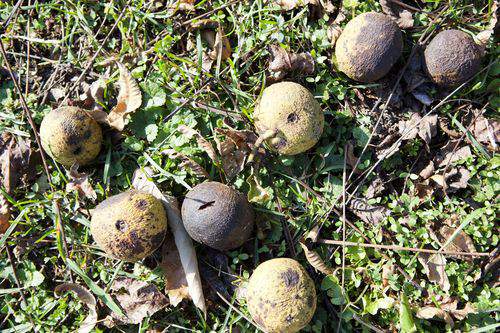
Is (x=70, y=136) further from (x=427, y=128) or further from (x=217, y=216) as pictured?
(x=427, y=128)

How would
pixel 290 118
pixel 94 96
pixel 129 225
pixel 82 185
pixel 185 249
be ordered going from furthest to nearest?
pixel 94 96 < pixel 82 185 < pixel 185 249 < pixel 290 118 < pixel 129 225

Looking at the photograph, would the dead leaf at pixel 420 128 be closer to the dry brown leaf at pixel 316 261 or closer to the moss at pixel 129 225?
the dry brown leaf at pixel 316 261

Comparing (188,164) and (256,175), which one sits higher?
(188,164)

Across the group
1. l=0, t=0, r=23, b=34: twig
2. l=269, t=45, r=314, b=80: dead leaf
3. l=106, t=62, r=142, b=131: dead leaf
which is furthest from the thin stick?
l=0, t=0, r=23, b=34: twig

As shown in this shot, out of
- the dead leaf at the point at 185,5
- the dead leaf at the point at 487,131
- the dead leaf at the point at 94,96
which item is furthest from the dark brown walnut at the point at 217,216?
the dead leaf at the point at 487,131

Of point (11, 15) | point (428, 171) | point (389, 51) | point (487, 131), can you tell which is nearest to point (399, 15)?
point (389, 51)

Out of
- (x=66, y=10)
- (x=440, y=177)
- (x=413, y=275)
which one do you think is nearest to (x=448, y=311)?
(x=413, y=275)
